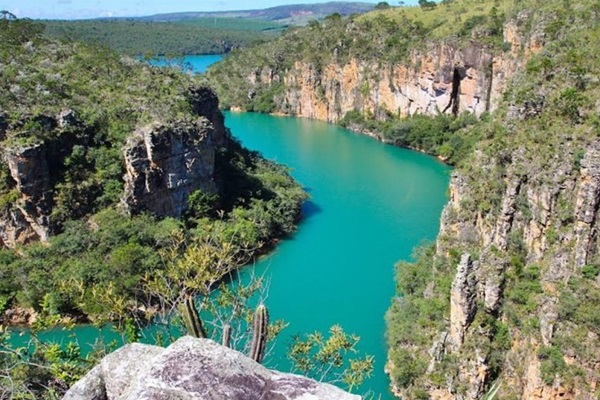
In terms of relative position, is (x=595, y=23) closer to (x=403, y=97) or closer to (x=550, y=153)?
(x=550, y=153)

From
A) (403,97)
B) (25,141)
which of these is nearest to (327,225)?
(25,141)

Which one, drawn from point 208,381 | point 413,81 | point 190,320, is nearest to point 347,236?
point 190,320

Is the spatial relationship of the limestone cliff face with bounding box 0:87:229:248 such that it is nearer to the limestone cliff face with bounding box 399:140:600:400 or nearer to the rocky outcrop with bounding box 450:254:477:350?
the limestone cliff face with bounding box 399:140:600:400

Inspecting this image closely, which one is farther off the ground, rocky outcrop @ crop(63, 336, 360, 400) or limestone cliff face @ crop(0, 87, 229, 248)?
rocky outcrop @ crop(63, 336, 360, 400)

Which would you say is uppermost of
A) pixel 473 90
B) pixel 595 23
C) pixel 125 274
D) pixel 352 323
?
pixel 595 23

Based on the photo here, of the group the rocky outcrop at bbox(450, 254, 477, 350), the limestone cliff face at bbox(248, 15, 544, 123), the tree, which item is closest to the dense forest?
the rocky outcrop at bbox(450, 254, 477, 350)
